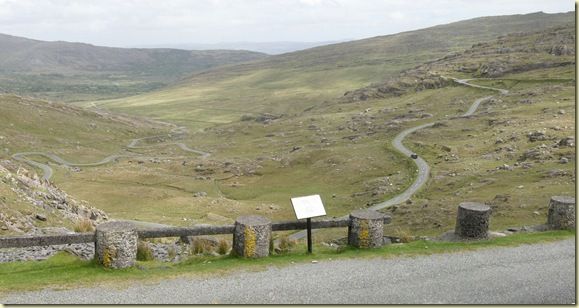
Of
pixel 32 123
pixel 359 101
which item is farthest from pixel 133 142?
pixel 359 101

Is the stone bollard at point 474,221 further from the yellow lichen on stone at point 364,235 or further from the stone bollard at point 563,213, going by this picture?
the yellow lichen on stone at point 364,235

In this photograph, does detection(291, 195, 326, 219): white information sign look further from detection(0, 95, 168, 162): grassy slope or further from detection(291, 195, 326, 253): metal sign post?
detection(0, 95, 168, 162): grassy slope

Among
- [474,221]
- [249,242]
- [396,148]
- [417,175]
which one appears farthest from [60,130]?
[474,221]

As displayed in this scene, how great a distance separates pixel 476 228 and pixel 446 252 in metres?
2.32

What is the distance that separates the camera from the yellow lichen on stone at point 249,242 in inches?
747

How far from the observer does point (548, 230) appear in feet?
75.4

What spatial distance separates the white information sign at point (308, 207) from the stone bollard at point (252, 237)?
145 centimetres

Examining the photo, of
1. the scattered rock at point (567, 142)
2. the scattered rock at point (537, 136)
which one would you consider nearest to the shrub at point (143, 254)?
the scattered rock at point (567, 142)

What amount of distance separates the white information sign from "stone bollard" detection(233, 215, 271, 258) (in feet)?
4.76

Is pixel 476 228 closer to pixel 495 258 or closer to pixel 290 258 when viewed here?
pixel 495 258

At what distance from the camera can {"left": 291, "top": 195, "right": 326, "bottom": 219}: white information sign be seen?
19938 mm

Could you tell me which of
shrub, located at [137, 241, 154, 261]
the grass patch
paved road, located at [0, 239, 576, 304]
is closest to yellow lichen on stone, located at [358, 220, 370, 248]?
the grass patch

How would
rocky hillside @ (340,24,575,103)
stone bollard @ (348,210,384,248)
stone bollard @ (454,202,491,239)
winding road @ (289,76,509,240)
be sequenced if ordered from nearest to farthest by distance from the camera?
stone bollard @ (348,210,384,248), stone bollard @ (454,202,491,239), winding road @ (289,76,509,240), rocky hillside @ (340,24,575,103)

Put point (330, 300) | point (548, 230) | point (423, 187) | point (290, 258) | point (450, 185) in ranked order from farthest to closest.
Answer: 1. point (423, 187)
2. point (450, 185)
3. point (548, 230)
4. point (290, 258)
5. point (330, 300)
